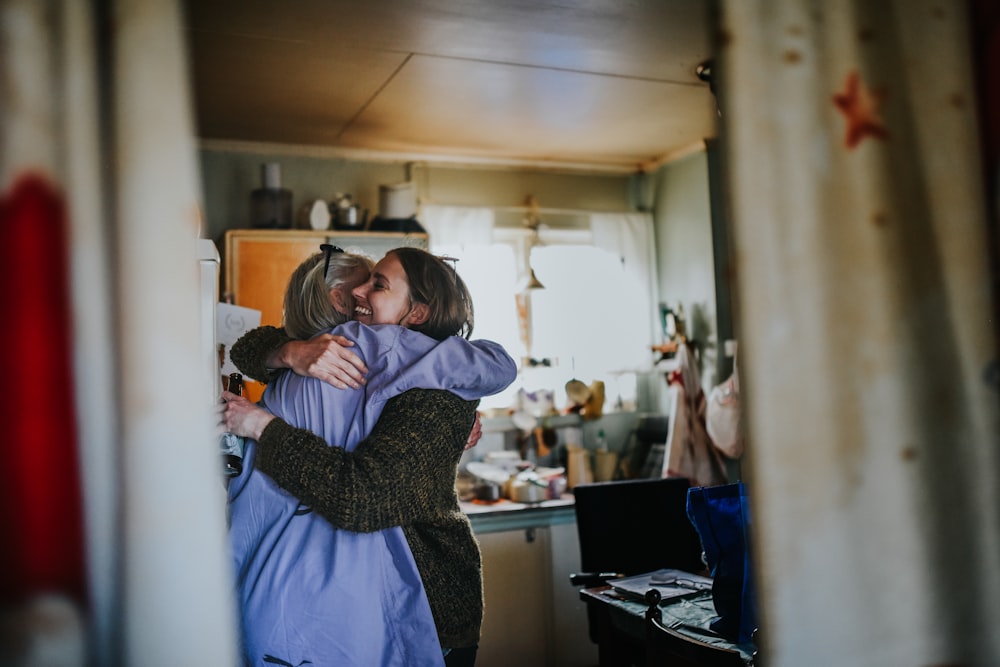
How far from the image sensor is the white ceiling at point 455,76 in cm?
272

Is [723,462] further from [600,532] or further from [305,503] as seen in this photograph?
[305,503]

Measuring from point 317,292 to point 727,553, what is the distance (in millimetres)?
1178

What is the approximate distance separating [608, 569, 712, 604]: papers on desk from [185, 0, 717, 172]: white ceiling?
61.9 inches

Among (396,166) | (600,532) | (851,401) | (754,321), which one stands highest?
(396,166)

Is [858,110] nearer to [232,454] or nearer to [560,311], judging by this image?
[232,454]

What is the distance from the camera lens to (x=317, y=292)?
190 cm

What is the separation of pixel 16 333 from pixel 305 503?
0.95 m

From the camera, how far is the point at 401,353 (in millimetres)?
1716

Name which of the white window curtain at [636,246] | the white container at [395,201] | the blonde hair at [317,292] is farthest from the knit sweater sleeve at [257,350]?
the white window curtain at [636,246]

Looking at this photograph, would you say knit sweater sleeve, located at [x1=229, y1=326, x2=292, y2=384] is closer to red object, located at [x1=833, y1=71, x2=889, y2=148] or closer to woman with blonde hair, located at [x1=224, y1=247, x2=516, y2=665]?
woman with blonde hair, located at [x1=224, y1=247, x2=516, y2=665]

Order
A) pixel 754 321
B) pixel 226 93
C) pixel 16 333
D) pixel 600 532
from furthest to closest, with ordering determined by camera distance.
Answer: pixel 226 93 → pixel 600 532 → pixel 754 321 → pixel 16 333

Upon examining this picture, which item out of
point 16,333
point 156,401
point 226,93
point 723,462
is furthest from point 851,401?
point 723,462

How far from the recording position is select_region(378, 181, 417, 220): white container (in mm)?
4098

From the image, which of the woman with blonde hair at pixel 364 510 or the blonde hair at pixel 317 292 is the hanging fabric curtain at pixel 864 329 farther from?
the blonde hair at pixel 317 292
